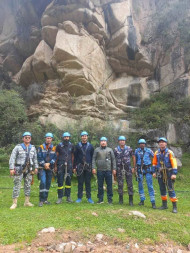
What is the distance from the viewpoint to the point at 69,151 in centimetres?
777

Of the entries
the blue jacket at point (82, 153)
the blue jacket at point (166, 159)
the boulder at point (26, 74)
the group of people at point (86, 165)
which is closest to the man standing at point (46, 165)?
the group of people at point (86, 165)

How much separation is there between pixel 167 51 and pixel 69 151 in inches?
841

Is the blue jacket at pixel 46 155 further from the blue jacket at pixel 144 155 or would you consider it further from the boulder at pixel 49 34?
the boulder at pixel 49 34

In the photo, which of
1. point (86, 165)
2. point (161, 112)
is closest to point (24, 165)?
point (86, 165)

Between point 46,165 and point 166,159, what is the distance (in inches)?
170

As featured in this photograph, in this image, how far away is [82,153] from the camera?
785 centimetres

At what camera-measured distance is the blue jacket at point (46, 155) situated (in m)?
7.52

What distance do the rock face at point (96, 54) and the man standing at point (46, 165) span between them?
12542 mm

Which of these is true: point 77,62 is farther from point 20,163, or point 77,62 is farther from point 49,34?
point 20,163

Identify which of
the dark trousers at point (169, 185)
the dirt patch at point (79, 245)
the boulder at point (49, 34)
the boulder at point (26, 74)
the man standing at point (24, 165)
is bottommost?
the dirt patch at point (79, 245)

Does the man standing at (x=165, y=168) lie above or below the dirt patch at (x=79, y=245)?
above

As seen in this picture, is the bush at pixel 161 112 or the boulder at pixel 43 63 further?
the boulder at pixel 43 63

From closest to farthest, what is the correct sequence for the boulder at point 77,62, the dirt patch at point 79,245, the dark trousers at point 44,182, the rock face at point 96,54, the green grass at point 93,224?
the dirt patch at point 79,245 → the green grass at point 93,224 → the dark trousers at point 44,182 → the boulder at point 77,62 → the rock face at point 96,54

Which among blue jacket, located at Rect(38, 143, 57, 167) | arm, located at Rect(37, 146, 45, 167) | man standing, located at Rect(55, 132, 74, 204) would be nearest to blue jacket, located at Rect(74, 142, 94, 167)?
man standing, located at Rect(55, 132, 74, 204)
